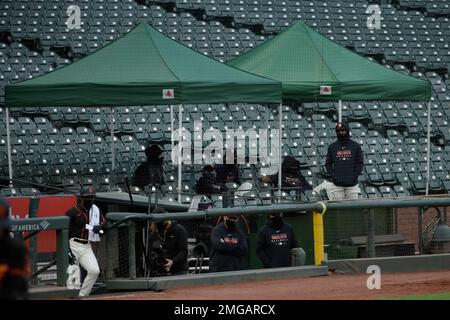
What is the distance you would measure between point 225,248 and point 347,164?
12.7ft

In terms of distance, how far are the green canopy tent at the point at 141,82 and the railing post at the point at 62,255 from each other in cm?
546

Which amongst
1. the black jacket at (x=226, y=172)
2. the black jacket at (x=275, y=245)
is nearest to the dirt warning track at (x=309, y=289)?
the black jacket at (x=275, y=245)

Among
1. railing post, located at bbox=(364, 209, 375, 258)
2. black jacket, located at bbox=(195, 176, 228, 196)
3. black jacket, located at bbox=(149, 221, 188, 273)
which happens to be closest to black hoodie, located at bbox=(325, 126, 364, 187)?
black jacket, located at bbox=(195, 176, 228, 196)

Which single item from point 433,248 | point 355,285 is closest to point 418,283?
point 355,285

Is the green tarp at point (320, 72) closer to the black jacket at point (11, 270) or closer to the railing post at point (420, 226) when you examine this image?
the railing post at point (420, 226)

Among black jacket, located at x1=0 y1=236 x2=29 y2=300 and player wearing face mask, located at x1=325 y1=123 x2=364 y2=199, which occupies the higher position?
player wearing face mask, located at x1=325 y1=123 x2=364 y2=199

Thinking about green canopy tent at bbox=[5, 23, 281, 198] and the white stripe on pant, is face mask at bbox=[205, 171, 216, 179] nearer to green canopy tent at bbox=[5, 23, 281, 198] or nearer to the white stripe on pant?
green canopy tent at bbox=[5, 23, 281, 198]

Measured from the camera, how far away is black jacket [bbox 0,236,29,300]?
7352mm

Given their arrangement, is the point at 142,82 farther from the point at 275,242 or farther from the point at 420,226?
the point at 420,226

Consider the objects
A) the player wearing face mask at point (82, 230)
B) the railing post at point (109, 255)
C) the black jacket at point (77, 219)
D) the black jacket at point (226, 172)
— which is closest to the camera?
the railing post at point (109, 255)

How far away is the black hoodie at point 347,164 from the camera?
703 inches

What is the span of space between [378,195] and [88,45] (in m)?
6.87

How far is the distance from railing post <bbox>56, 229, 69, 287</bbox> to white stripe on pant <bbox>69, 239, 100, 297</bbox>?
837 mm
